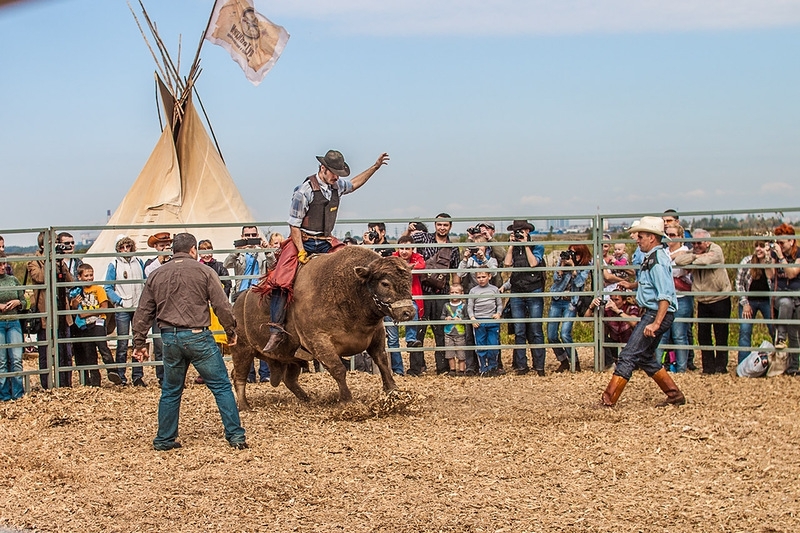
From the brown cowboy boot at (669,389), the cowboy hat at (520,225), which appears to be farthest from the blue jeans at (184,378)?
the cowboy hat at (520,225)

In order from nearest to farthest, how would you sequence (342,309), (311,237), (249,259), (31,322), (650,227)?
(650,227)
(342,309)
(311,237)
(31,322)
(249,259)

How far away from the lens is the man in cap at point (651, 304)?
789 cm

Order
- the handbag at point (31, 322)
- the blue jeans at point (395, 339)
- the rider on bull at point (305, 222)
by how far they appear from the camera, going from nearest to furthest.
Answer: the rider on bull at point (305, 222) < the handbag at point (31, 322) < the blue jeans at point (395, 339)

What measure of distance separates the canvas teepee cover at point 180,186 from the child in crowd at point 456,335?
227 inches

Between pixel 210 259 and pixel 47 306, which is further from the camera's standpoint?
pixel 210 259

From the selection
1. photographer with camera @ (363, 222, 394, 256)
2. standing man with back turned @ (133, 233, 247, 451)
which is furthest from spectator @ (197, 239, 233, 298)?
standing man with back turned @ (133, 233, 247, 451)

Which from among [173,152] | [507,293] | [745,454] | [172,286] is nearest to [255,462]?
[172,286]

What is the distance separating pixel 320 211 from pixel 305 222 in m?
0.18

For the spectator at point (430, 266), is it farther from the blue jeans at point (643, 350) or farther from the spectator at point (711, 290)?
the blue jeans at point (643, 350)

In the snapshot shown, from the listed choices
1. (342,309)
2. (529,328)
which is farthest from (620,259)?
(342,309)

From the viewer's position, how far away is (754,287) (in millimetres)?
10578

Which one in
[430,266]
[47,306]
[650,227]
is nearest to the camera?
[650,227]

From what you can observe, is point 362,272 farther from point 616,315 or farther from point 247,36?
point 247,36

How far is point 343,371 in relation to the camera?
8180mm
